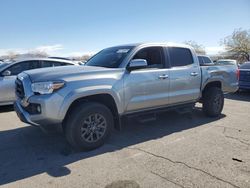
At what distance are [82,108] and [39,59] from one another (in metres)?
4.94

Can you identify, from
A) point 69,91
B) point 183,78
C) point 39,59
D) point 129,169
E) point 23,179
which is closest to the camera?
point 23,179

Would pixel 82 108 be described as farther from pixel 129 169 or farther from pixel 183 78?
pixel 183 78

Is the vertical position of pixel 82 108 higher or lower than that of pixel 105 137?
higher

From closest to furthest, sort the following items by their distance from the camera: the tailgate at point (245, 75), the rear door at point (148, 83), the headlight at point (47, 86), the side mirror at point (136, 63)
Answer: the headlight at point (47, 86) → the side mirror at point (136, 63) → the rear door at point (148, 83) → the tailgate at point (245, 75)

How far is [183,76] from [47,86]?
125 inches

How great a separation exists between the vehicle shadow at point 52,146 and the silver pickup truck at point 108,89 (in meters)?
0.34

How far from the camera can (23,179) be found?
12.2 feet

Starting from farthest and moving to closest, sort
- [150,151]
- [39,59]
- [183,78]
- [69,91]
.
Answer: [39,59], [183,78], [150,151], [69,91]

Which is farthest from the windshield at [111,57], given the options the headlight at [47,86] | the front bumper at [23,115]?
the front bumper at [23,115]

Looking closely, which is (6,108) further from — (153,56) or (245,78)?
(245,78)

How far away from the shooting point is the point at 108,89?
4.76m

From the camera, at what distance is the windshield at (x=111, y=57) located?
534 centimetres

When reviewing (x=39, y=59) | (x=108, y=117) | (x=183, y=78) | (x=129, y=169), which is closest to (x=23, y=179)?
(x=129, y=169)

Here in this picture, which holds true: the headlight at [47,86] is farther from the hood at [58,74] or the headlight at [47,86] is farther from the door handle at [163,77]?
the door handle at [163,77]
